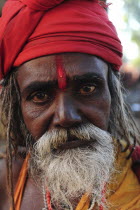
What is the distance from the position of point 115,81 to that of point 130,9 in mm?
11723

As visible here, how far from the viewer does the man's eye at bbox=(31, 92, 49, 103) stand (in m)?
2.17

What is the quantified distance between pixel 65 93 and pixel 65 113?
0.16m

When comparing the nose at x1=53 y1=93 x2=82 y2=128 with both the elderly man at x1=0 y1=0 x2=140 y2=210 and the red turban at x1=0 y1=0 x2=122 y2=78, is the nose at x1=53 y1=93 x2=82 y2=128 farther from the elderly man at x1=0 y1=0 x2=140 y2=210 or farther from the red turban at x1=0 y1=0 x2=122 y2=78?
the red turban at x1=0 y1=0 x2=122 y2=78

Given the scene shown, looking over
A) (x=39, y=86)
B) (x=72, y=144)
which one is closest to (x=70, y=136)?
(x=72, y=144)

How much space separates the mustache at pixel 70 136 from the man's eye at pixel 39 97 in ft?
0.73

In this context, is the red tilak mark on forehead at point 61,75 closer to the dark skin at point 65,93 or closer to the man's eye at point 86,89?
the dark skin at point 65,93

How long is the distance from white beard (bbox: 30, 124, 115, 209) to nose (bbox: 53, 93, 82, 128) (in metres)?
0.06

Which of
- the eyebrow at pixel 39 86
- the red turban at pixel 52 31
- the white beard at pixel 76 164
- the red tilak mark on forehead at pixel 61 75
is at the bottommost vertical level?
the white beard at pixel 76 164

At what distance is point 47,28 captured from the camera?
2.12 metres

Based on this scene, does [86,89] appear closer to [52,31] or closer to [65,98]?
[65,98]

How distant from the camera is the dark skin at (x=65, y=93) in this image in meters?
2.07

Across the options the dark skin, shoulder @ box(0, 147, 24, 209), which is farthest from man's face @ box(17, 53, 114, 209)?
shoulder @ box(0, 147, 24, 209)

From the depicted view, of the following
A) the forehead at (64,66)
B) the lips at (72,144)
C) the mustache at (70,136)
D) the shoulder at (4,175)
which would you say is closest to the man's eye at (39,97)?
the forehead at (64,66)

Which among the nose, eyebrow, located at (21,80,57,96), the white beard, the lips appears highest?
eyebrow, located at (21,80,57,96)
